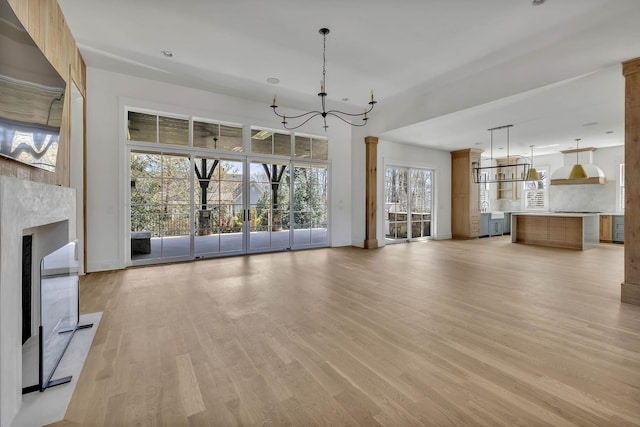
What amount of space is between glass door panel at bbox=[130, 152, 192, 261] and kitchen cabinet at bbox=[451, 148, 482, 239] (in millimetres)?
7957

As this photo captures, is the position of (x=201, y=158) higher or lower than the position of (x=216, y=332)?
higher

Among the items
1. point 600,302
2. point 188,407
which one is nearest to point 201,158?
point 188,407

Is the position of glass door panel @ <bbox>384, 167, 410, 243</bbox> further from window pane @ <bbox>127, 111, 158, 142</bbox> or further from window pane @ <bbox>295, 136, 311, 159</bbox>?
window pane @ <bbox>127, 111, 158, 142</bbox>

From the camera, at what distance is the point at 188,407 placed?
5.36 feet

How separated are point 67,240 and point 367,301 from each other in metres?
2.97

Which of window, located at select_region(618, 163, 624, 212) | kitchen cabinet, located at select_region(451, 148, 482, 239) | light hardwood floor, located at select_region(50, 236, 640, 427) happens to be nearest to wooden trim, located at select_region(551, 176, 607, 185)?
window, located at select_region(618, 163, 624, 212)

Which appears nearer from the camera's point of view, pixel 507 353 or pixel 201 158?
pixel 507 353

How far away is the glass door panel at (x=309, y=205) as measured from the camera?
6.95 metres

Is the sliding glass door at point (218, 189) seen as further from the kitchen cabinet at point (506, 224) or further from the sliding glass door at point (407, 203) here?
the kitchen cabinet at point (506, 224)

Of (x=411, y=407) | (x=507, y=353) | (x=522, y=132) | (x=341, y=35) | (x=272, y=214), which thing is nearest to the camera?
(x=411, y=407)

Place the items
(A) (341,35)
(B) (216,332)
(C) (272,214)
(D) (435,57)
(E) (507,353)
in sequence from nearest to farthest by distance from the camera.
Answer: (E) (507,353), (B) (216,332), (A) (341,35), (D) (435,57), (C) (272,214)

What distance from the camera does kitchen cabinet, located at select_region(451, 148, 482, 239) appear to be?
9.25 m

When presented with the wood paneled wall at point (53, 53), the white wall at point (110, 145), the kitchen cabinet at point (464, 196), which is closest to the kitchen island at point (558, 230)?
the kitchen cabinet at point (464, 196)

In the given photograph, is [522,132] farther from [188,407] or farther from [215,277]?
[188,407]
